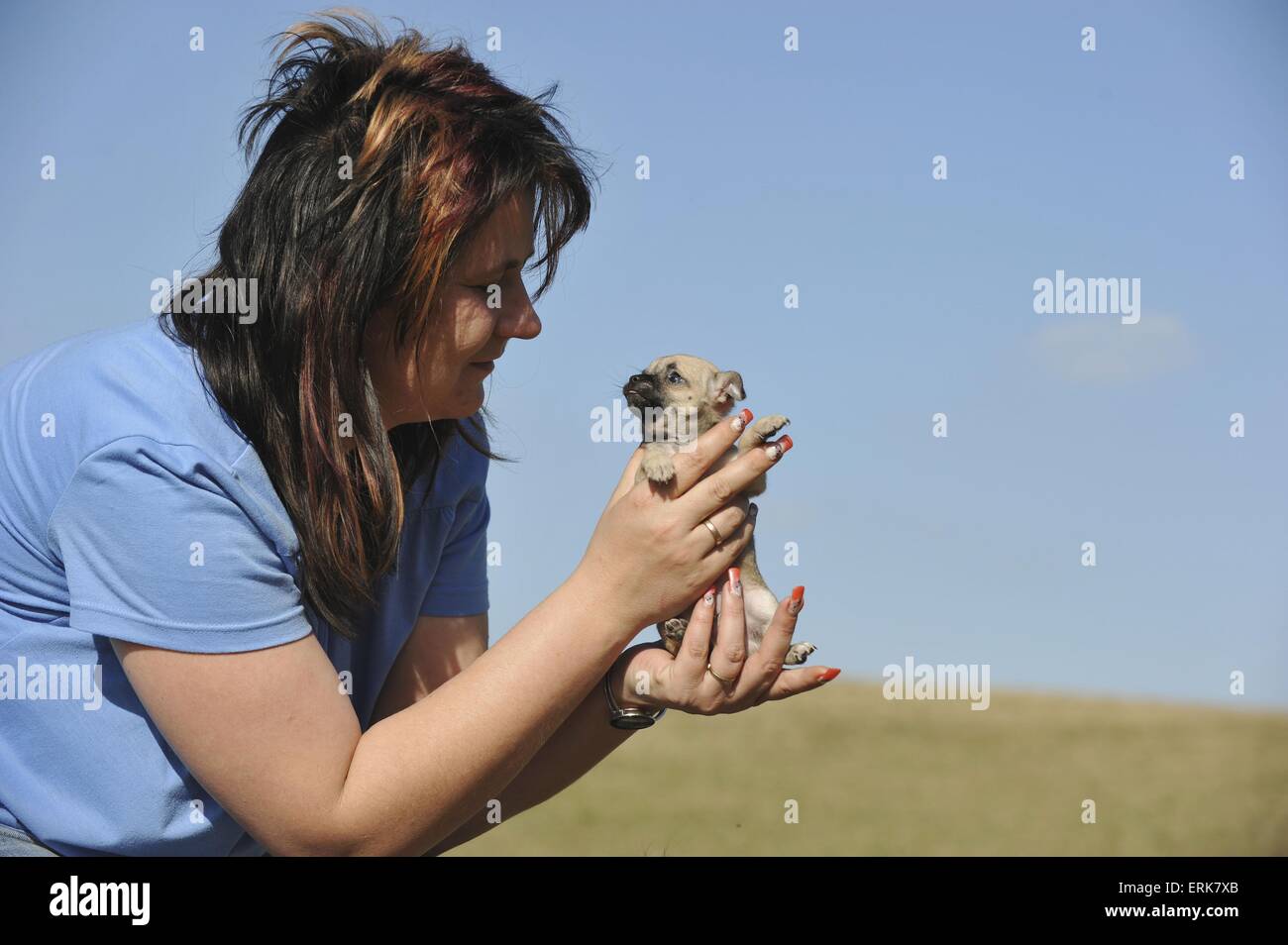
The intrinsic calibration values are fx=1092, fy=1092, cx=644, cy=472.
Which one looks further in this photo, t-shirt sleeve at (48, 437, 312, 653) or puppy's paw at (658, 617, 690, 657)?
puppy's paw at (658, 617, 690, 657)

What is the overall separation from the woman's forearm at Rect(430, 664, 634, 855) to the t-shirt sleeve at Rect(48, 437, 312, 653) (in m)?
1.31

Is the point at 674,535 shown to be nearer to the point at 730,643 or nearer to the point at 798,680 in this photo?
the point at 730,643

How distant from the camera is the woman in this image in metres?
2.96

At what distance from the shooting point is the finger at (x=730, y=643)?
355cm

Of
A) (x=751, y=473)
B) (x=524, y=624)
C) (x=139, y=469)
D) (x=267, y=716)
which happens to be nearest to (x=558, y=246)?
(x=751, y=473)

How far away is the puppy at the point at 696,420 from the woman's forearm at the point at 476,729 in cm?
60

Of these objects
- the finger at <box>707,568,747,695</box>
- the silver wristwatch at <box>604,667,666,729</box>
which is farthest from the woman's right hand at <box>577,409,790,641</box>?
the silver wristwatch at <box>604,667,666,729</box>

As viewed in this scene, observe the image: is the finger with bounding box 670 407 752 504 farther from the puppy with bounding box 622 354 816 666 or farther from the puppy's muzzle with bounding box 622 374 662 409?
the puppy's muzzle with bounding box 622 374 662 409

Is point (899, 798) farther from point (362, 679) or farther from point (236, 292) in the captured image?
point (236, 292)

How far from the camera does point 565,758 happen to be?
3996mm

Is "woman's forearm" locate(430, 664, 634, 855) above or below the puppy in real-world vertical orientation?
below

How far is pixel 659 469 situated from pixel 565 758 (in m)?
1.18

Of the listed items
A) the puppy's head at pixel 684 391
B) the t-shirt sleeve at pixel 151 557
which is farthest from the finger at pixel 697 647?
the t-shirt sleeve at pixel 151 557

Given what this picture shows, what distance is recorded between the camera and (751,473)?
346 cm
